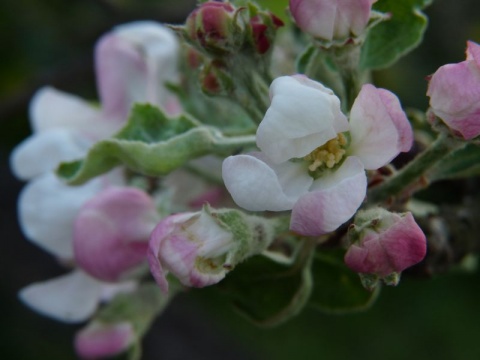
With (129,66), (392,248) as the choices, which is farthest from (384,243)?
(129,66)

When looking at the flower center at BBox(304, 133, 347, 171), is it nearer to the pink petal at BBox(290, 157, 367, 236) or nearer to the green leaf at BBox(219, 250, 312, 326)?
the pink petal at BBox(290, 157, 367, 236)

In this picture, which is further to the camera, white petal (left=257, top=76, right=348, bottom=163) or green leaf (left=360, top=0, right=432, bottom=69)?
green leaf (left=360, top=0, right=432, bottom=69)

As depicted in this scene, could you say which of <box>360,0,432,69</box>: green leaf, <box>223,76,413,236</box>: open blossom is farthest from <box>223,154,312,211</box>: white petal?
<box>360,0,432,69</box>: green leaf

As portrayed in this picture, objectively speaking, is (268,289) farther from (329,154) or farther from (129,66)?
(129,66)

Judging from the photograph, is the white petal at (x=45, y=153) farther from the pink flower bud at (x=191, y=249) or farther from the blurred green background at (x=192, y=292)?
the blurred green background at (x=192, y=292)

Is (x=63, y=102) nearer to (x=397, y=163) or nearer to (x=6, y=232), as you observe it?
(x=397, y=163)

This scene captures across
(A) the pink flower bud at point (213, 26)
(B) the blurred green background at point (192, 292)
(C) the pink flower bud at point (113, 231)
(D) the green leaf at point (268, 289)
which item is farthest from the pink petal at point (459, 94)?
(B) the blurred green background at point (192, 292)
